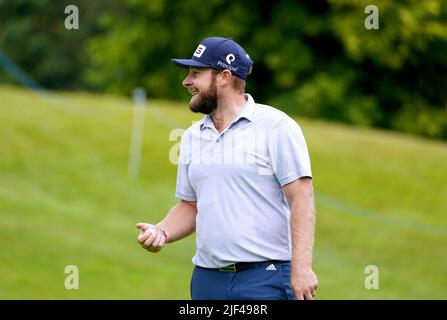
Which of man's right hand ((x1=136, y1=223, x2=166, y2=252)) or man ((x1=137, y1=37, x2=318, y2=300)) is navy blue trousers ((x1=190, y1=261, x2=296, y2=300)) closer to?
man ((x1=137, y1=37, x2=318, y2=300))

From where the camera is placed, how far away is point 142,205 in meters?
17.1

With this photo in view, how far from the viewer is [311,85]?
96.1 feet

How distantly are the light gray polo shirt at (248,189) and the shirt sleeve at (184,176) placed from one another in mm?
172

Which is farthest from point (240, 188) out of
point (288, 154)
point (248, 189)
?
point (288, 154)

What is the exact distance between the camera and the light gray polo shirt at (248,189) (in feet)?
18.2

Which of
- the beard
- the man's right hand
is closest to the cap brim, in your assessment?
the beard

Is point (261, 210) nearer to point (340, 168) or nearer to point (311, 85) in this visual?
point (340, 168)

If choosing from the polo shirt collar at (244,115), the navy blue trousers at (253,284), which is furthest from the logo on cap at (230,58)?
the navy blue trousers at (253,284)

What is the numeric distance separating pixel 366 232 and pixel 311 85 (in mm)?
12877

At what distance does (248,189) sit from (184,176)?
453 mm

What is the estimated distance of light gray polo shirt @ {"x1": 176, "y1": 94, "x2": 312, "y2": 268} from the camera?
18.2 feet
